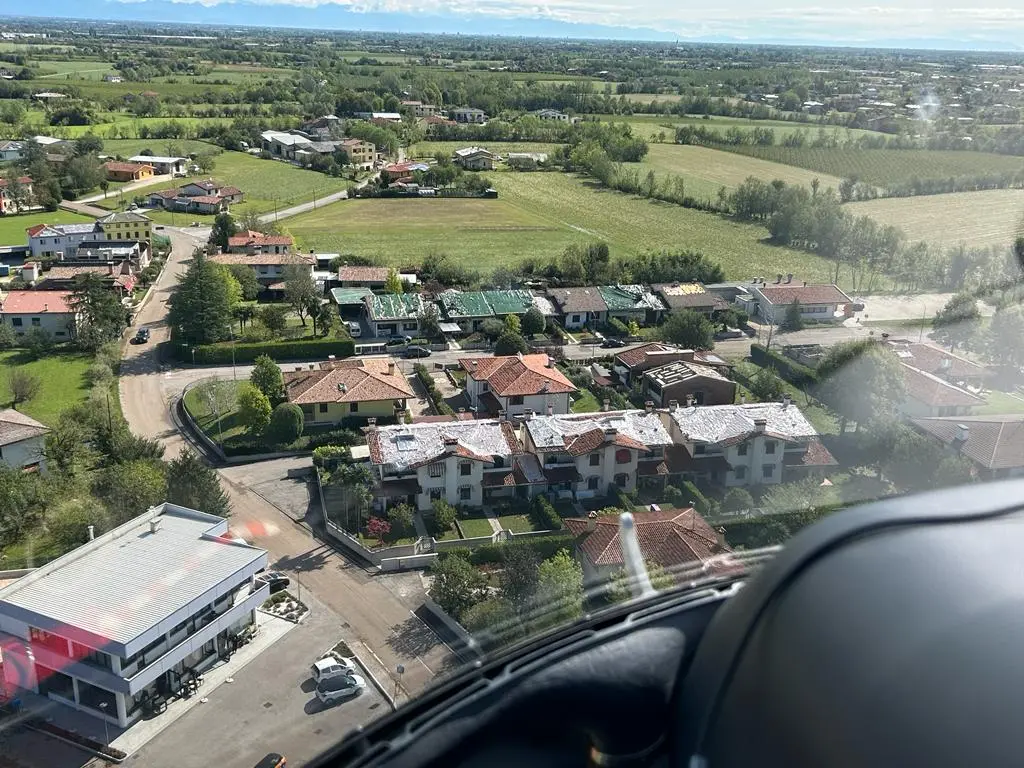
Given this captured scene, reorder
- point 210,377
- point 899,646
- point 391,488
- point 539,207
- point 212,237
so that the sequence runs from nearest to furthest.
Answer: point 899,646, point 391,488, point 210,377, point 212,237, point 539,207

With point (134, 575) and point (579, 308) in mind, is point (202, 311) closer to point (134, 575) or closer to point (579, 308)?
point (579, 308)

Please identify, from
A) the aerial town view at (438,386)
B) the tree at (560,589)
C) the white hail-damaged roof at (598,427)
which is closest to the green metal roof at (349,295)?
the aerial town view at (438,386)

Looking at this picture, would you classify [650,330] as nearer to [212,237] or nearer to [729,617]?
[212,237]

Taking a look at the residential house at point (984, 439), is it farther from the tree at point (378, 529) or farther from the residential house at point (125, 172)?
the residential house at point (125, 172)

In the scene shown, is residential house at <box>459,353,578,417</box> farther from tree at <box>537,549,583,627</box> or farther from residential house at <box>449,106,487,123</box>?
residential house at <box>449,106,487,123</box>

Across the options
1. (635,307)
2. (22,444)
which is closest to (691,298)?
(635,307)

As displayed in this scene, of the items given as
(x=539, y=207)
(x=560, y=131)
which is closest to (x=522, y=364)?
(x=539, y=207)

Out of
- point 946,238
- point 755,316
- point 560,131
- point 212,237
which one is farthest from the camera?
point 560,131
